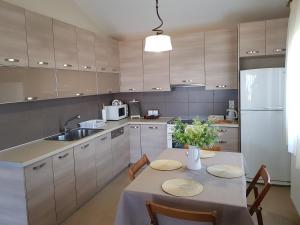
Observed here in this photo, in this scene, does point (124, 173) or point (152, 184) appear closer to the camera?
point (152, 184)

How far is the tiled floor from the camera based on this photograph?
103 inches

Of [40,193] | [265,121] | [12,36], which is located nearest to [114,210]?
[40,193]

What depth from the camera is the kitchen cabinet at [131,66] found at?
14.0 ft

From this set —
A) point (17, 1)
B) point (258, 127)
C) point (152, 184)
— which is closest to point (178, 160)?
point (152, 184)

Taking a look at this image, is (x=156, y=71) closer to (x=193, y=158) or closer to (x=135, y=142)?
(x=135, y=142)

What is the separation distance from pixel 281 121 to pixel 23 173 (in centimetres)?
307

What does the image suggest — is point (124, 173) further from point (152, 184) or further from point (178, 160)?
point (152, 184)

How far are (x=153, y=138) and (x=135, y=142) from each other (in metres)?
0.34

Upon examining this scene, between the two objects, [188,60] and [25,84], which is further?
[188,60]

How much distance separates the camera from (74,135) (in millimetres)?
3502

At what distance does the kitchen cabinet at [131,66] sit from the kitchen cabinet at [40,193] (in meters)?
2.27

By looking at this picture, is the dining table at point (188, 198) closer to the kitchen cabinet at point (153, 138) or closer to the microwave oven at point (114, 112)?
the kitchen cabinet at point (153, 138)

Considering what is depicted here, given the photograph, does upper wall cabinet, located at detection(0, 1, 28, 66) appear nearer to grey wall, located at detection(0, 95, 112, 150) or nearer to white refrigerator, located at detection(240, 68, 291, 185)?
grey wall, located at detection(0, 95, 112, 150)

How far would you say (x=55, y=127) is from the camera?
3268mm
